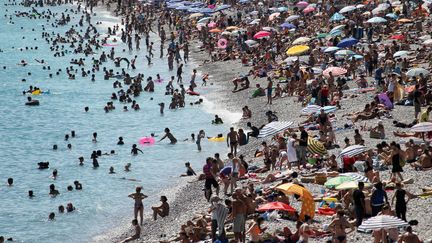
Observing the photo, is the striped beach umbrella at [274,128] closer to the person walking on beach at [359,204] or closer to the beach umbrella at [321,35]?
the person walking on beach at [359,204]

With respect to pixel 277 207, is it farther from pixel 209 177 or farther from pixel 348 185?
pixel 209 177

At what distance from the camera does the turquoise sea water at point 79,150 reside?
2608cm

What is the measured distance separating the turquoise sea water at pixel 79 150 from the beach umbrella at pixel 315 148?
5.29 metres

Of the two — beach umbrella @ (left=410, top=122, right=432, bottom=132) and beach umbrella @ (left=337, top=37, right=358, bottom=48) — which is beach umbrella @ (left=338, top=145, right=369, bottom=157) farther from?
beach umbrella @ (left=337, top=37, right=358, bottom=48)

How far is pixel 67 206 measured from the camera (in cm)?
2658

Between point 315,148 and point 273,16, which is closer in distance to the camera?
point 315,148

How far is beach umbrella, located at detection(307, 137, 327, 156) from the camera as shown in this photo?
24.8m

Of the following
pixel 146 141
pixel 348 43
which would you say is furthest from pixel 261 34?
pixel 146 141

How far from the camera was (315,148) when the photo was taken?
24781mm

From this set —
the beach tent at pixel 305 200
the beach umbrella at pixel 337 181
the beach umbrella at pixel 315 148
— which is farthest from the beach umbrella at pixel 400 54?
the beach tent at pixel 305 200

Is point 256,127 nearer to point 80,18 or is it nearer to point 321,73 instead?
point 321,73

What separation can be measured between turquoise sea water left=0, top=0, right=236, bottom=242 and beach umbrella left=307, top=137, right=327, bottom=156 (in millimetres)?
5288

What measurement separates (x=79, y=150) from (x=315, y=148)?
13332mm

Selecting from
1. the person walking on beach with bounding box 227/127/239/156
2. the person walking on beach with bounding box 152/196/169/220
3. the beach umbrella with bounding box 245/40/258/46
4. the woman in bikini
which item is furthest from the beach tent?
the beach umbrella with bounding box 245/40/258/46
